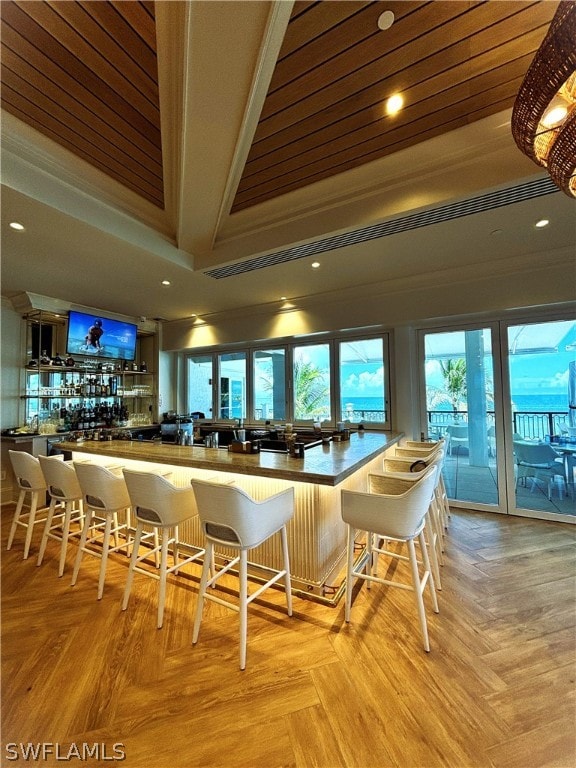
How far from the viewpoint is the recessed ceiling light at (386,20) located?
58.6 inches

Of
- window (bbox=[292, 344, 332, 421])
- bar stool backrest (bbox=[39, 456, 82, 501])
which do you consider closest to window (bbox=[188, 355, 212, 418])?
window (bbox=[292, 344, 332, 421])

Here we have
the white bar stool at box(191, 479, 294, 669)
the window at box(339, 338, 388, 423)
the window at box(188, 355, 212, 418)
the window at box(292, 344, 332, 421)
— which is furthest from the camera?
the window at box(188, 355, 212, 418)

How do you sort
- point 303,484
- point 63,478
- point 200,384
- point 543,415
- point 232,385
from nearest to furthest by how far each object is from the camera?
point 303,484 < point 63,478 < point 543,415 < point 232,385 < point 200,384

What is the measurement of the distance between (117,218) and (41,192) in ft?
1.94

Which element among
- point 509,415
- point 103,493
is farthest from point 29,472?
point 509,415

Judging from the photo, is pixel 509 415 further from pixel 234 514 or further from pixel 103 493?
pixel 103 493

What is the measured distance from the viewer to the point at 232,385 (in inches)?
239

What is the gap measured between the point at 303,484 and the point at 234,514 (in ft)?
2.35

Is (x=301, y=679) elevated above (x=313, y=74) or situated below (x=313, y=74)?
below

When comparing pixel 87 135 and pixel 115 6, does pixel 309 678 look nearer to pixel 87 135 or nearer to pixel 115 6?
pixel 115 6

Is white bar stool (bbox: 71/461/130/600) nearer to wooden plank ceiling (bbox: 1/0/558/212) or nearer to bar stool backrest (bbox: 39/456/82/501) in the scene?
bar stool backrest (bbox: 39/456/82/501)

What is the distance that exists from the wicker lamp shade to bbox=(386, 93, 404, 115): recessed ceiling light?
2.84 ft

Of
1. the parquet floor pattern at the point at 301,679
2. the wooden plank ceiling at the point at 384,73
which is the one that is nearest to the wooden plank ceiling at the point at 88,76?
the wooden plank ceiling at the point at 384,73

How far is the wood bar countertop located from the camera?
80.8 inches
